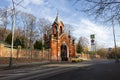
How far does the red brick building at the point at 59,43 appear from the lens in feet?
230

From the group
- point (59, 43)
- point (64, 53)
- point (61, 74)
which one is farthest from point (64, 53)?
point (61, 74)

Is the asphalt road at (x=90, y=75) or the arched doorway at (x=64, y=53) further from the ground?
the arched doorway at (x=64, y=53)

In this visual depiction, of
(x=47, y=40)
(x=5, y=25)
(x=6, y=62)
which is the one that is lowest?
(x=6, y=62)

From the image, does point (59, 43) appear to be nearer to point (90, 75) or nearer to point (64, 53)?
point (64, 53)

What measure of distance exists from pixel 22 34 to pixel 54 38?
12751 millimetres

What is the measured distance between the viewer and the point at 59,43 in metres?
72.6

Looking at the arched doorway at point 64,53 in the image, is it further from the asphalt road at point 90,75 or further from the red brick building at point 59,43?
the asphalt road at point 90,75

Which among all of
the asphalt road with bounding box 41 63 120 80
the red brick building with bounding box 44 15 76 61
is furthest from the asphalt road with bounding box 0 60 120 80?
the red brick building with bounding box 44 15 76 61

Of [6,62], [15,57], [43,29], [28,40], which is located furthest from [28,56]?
[43,29]

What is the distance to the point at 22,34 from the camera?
255 ft

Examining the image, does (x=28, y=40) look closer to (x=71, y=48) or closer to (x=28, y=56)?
(x=71, y=48)

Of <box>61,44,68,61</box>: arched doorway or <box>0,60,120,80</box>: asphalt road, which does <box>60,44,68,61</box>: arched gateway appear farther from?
<box>0,60,120,80</box>: asphalt road

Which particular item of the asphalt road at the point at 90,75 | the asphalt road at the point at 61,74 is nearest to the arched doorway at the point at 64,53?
the asphalt road at the point at 61,74

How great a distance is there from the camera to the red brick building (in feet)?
230
